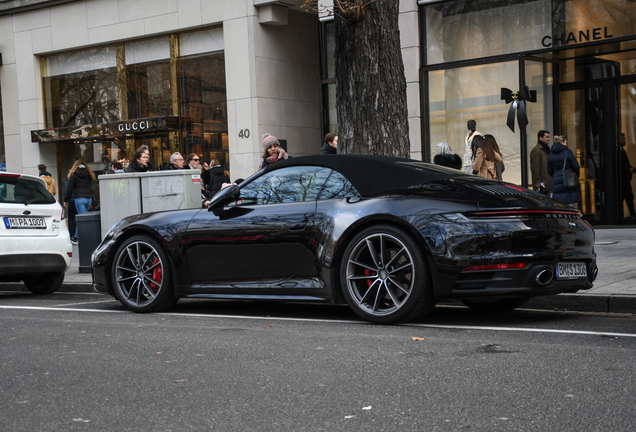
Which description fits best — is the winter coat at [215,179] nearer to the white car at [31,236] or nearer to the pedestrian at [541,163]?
the white car at [31,236]

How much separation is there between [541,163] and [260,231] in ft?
31.7

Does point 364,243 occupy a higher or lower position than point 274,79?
lower

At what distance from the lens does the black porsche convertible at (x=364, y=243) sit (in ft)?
19.4

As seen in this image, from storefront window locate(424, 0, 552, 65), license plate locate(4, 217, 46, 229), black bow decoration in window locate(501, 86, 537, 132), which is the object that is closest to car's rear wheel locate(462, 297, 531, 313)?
license plate locate(4, 217, 46, 229)

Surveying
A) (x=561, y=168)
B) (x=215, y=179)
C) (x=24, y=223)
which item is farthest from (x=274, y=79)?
(x=24, y=223)

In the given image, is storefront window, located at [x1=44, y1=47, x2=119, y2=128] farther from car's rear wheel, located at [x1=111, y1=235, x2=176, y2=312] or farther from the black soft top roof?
the black soft top roof

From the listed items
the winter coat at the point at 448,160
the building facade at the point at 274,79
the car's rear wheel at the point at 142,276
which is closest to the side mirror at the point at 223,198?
the car's rear wheel at the point at 142,276

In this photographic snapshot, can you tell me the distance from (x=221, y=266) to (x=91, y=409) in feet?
10.4

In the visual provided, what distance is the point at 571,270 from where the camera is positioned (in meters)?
6.14

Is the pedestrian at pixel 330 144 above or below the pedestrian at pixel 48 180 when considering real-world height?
above

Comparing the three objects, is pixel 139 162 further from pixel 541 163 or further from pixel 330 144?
pixel 541 163

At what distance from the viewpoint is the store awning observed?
19.5m

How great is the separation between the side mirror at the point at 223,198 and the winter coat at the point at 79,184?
11.1 metres

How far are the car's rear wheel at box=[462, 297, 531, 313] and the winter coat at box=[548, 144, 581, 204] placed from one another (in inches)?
289
